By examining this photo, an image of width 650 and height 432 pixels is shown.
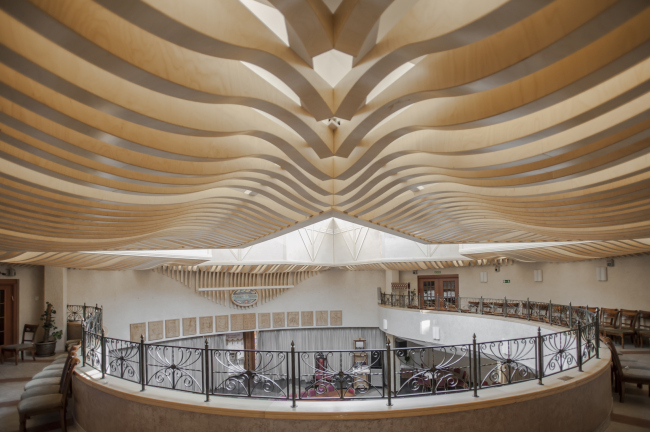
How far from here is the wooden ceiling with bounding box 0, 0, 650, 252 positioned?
194cm

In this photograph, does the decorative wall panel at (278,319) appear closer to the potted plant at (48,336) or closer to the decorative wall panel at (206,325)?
the decorative wall panel at (206,325)

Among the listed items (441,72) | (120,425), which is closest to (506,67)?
(441,72)

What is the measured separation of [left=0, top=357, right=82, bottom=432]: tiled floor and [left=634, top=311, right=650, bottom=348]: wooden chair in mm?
12032

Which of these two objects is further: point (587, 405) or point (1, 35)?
point (587, 405)

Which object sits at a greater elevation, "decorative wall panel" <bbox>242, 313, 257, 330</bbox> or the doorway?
the doorway

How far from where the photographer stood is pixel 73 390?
21.7ft

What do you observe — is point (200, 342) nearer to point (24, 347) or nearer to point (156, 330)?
point (156, 330)

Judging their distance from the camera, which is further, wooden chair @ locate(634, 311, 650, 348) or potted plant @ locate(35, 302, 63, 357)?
potted plant @ locate(35, 302, 63, 357)

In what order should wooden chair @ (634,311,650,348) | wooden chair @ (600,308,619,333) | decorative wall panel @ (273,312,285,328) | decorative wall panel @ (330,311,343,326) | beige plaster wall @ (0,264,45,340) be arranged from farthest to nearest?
decorative wall panel @ (330,311,343,326), decorative wall panel @ (273,312,285,328), beige plaster wall @ (0,264,45,340), wooden chair @ (600,308,619,333), wooden chair @ (634,311,650,348)

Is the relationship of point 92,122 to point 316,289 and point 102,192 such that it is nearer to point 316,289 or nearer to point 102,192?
point 102,192

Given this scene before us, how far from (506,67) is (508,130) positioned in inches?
52.2

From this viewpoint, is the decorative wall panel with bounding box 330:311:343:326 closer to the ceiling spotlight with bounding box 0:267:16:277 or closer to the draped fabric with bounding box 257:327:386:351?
the draped fabric with bounding box 257:327:386:351

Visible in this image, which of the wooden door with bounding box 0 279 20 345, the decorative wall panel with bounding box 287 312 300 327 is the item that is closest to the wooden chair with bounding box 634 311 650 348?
the decorative wall panel with bounding box 287 312 300 327

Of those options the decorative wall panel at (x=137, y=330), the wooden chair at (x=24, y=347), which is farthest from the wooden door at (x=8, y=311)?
the decorative wall panel at (x=137, y=330)
